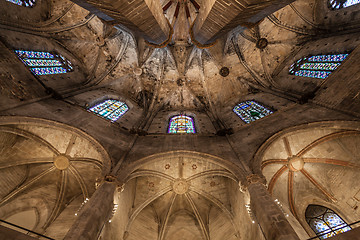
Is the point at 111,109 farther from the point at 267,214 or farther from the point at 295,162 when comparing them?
the point at 267,214

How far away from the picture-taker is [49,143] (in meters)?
9.76

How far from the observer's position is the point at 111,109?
1351cm

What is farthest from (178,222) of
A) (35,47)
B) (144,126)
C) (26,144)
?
(35,47)

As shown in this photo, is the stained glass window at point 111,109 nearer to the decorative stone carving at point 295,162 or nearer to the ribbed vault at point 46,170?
the ribbed vault at point 46,170

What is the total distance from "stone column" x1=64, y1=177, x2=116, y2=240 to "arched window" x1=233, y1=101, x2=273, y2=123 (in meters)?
8.62

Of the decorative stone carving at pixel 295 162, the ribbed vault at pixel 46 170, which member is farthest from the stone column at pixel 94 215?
the decorative stone carving at pixel 295 162

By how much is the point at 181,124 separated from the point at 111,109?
15.2 ft

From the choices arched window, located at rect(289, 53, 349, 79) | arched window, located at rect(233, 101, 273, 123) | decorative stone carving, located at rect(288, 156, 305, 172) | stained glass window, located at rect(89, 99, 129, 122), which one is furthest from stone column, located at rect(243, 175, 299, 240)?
stained glass window, located at rect(89, 99, 129, 122)

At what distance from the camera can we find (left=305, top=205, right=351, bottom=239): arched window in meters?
8.33

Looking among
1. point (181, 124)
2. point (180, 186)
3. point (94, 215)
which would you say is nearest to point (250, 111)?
point (181, 124)

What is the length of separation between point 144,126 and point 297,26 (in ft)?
41.0

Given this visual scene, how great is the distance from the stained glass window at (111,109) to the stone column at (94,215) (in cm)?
581

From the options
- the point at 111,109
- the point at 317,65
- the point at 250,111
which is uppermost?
the point at 111,109

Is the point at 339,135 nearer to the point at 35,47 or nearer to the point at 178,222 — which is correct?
the point at 178,222
